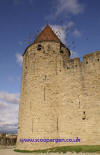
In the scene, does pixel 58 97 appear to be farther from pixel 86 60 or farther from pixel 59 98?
pixel 86 60

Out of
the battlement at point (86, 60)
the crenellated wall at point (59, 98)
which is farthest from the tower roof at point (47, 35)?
the battlement at point (86, 60)

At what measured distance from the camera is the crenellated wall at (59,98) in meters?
11.7

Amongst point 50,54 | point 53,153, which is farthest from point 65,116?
point 50,54

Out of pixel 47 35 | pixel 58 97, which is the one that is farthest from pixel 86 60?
pixel 47 35

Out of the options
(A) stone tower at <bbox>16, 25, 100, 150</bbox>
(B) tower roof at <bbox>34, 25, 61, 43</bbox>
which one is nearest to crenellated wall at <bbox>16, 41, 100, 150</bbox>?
(A) stone tower at <bbox>16, 25, 100, 150</bbox>

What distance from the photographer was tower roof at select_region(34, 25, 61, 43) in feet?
51.0

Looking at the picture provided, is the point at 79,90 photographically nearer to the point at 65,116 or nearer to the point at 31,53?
the point at 65,116

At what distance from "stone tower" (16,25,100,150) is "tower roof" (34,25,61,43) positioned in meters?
0.74

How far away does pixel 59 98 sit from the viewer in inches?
521

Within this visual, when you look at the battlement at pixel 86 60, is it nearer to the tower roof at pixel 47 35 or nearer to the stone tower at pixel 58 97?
the stone tower at pixel 58 97

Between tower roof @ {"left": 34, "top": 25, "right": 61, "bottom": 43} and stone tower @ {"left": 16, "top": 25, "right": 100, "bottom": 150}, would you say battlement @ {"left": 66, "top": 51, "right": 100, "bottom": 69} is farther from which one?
tower roof @ {"left": 34, "top": 25, "right": 61, "bottom": 43}

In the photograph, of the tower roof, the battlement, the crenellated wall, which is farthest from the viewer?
the tower roof

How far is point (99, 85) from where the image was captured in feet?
39.5

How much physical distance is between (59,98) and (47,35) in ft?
21.8
